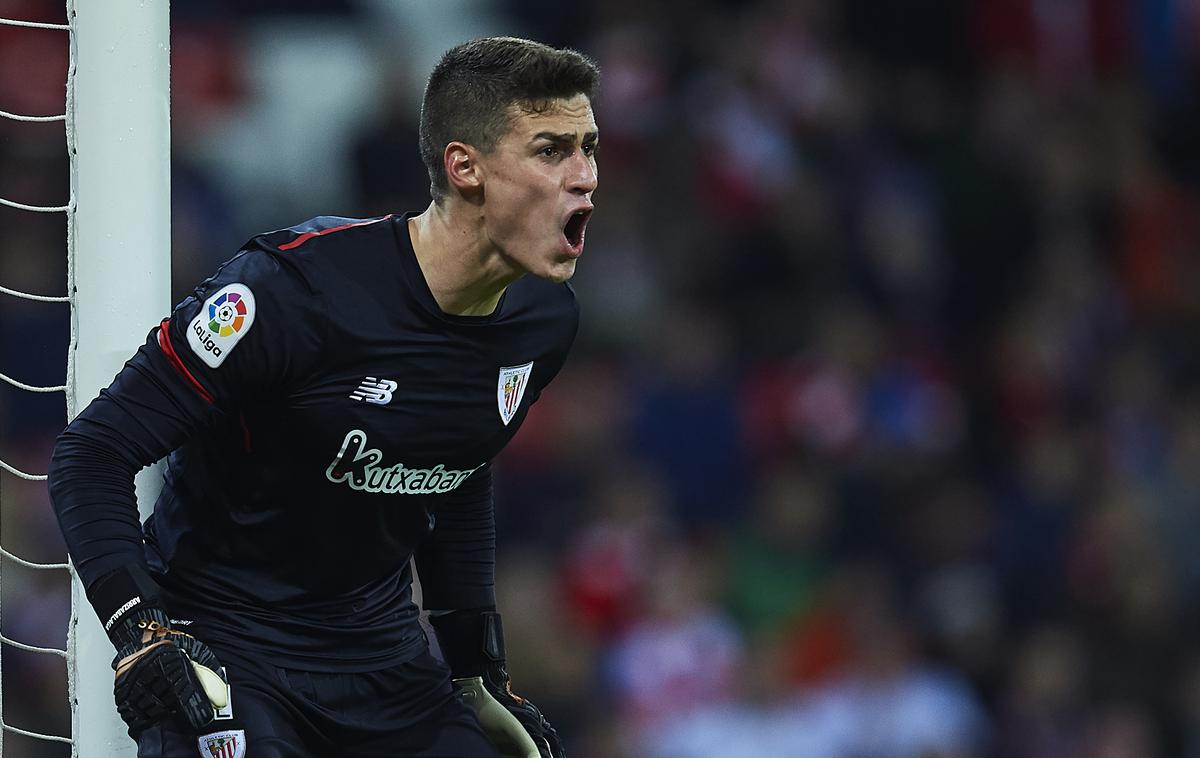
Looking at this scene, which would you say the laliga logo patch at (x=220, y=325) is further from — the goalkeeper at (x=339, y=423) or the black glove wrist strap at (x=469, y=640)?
the black glove wrist strap at (x=469, y=640)

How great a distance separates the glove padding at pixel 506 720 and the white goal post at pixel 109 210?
648 mm

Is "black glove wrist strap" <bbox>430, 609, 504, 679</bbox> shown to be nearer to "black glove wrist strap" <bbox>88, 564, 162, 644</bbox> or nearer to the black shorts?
the black shorts

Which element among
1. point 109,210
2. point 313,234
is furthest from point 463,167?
point 109,210

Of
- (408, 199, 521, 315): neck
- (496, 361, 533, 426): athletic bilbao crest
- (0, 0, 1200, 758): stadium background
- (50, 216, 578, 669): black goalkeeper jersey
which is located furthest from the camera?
(0, 0, 1200, 758): stadium background

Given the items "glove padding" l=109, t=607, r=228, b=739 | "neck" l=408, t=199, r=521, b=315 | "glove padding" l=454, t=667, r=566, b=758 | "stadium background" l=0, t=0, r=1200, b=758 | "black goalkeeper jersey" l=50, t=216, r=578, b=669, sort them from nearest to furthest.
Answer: "glove padding" l=109, t=607, r=228, b=739
"black goalkeeper jersey" l=50, t=216, r=578, b=669
"neck" l=408, t=199, r=521, b=315
"glove padding" l=454, t=667, r=566, b=758
"stadium background" l=0, t=0, r=1200, b=758

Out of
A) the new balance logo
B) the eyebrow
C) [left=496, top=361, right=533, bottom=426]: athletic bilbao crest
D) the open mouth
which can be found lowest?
[left=496, top=361, right=533, bottom=426]: athletic bilbao crest

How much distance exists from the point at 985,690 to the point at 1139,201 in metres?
3.16

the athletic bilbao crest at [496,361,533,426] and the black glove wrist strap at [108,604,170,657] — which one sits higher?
the athletic bilbao crest at [496,361,533,426]

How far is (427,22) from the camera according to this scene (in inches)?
334

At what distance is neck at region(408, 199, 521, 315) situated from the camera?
2916 mm

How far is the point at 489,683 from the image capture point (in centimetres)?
333

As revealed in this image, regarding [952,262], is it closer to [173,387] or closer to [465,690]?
[465,690]

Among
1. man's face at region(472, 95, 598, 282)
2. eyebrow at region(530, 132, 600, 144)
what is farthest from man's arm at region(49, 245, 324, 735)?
eyebrow at region(530, 132, 600, 144)

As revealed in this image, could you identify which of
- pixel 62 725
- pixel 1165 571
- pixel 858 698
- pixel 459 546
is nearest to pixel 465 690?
pixel 459 546
